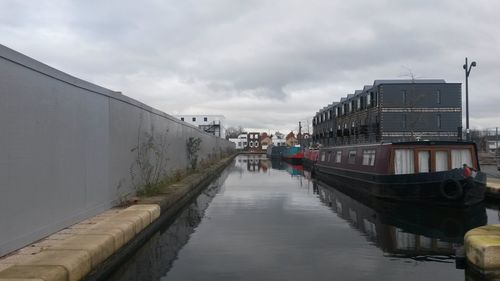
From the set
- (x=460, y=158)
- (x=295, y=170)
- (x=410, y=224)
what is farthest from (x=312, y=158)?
(x=410, y=224)

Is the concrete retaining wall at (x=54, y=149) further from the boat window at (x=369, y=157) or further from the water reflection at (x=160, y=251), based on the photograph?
the boat window at (x=369, y=157)

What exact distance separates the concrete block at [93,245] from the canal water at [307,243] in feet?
1.29

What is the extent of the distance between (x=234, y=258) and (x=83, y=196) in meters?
3.56

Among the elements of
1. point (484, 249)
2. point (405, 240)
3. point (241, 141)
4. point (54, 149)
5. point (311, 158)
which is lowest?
point (405, 240)

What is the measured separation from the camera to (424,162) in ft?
59.8

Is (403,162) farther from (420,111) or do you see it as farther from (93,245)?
(420,111)

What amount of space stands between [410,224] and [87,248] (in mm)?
8670

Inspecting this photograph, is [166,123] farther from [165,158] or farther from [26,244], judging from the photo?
[26,244]

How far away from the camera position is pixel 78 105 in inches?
402

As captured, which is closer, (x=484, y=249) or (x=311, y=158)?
(x=484, y=249)

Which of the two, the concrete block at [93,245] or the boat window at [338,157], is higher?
the boat window at [338,157]

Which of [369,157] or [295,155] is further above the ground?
[369,157]

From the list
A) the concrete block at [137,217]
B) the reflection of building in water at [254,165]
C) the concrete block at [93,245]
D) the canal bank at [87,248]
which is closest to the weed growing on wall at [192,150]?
the reflection of building in water at [254,165]

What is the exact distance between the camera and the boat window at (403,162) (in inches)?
721
